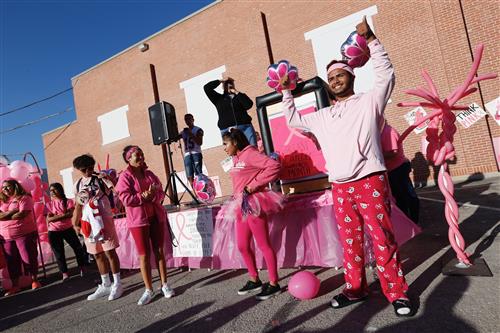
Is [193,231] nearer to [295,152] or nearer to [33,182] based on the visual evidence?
[295,152]

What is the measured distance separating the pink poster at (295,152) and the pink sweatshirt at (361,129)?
59.8 inches

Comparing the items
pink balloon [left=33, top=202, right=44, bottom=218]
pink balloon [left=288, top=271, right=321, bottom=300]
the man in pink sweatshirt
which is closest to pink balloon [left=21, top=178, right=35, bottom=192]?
pink balloon [left=33, top=202, right=44, bottom=218]

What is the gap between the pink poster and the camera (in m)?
4.25

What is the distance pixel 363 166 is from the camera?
2543mm

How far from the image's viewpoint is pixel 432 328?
2.28m

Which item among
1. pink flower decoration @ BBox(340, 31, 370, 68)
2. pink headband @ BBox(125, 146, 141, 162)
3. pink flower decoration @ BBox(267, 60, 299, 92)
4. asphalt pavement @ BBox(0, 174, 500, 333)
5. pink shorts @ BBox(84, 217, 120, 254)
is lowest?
asphalt pavement @ BBox(0, 174, 500, 333)

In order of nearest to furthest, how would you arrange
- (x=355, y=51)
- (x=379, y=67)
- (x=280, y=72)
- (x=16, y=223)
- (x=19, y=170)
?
(x=379, y=67) → (x=355, y=51) → (x=280, y=72) → (x=16, y=223) → (x=19, y=170)

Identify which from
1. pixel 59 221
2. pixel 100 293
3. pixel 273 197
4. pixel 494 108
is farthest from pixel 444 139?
pixel 494 108

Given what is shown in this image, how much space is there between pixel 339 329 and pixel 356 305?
41 cm

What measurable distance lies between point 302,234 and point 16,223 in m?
4.62

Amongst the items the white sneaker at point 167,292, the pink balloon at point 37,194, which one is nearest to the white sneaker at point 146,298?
the white sneaker at point 167,292

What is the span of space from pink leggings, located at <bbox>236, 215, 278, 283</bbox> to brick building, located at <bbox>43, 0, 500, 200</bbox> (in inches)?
351

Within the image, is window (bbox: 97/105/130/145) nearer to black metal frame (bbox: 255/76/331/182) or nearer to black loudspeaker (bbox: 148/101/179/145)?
black loudspeaker (bbox: 148/101/179/145)

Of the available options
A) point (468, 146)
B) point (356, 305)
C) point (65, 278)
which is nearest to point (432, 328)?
point (356, 305)
